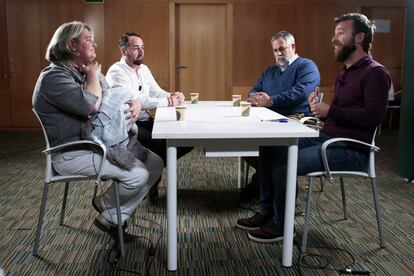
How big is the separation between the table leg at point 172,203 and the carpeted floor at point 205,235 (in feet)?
0.26

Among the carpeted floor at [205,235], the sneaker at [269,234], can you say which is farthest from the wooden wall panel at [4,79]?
the sneaker at [269,234]

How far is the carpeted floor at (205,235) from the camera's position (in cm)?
241

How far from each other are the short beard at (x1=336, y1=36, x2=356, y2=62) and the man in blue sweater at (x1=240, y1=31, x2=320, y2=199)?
1.99 feet

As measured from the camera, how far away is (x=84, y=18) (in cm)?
726

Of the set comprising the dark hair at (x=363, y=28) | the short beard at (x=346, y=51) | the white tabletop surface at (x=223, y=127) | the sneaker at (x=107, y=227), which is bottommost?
the sneaker at (x=107, y=227)

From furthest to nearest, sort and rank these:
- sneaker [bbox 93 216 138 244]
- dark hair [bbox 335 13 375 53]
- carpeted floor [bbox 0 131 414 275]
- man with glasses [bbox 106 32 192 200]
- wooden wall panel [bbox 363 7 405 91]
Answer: wooden wall panel [bbox 363 7 405 91] < man with glasses [bbox 106 32 192 200] < dark hair [bbox 335 13 375 53] < sneaker [bbox 93 216 138 244] < carpeted floor [bbox 0 131 414 275]

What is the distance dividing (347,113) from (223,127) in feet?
2.29

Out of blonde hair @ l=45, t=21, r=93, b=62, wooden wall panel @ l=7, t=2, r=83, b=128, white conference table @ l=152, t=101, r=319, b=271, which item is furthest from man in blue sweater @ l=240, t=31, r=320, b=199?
wooden wall panel @ l=7, t=2, r=83, b=128

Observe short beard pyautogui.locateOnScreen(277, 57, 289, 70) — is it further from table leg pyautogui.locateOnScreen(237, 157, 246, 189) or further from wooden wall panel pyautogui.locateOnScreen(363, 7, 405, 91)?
wooden wall panel pyautogui.locateOnScreen(363, 7, 405, 91)

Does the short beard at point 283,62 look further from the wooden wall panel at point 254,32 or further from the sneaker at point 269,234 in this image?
the wooden wall panel at point 254,32

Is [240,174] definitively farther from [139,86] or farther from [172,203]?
[172,203]

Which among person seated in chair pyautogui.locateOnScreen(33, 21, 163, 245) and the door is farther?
the door

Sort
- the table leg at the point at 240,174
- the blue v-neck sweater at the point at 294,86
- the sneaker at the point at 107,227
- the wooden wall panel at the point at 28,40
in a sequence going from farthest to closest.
Answer: the wooden wall panel at the point at 28,40, the table leg at the point at 240,174, the blue v-neck sweater at the point at 294,86, the sneaker at the point at 107,227

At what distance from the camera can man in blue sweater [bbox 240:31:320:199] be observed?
3.36 m
